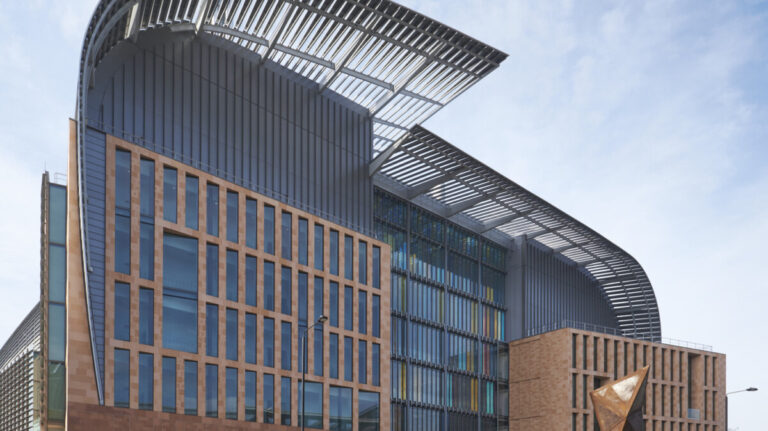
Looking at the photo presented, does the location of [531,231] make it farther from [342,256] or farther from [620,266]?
[342,256]

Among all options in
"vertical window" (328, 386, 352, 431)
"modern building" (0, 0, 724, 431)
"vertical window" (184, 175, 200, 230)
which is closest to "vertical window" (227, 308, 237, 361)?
"modern building" (0, 0, 724, 431)

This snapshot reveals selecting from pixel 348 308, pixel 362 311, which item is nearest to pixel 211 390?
pixel 348 308

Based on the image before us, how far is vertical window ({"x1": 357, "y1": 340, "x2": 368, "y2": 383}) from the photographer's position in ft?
176

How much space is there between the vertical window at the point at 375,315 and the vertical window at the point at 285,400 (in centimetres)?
836

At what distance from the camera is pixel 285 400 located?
48.2 m

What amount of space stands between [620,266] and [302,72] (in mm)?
38755

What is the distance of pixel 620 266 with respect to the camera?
7900 centimetres

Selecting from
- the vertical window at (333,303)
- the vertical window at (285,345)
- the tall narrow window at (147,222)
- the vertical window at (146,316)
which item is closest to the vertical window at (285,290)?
the vertical window at (285,345)

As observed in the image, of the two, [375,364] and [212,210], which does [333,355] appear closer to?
[375,364]

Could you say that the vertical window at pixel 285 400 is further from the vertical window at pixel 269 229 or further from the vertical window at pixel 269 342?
the vertical window at pixel 269 229

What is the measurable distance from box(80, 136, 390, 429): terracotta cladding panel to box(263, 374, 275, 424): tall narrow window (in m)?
0.27

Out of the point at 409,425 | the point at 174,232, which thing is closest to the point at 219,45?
the point at 174,232

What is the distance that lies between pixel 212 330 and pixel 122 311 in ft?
18.9

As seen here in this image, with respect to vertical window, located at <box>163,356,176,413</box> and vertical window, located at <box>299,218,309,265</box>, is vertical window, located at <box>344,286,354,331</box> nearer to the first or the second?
vertical window, located at <box>299,218,309,265</box>
